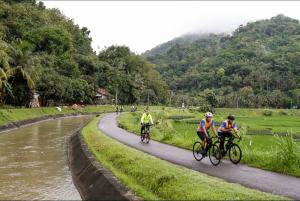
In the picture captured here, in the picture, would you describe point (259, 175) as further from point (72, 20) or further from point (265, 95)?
point (72, 20)

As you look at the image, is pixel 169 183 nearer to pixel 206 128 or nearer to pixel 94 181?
pixel 94 181

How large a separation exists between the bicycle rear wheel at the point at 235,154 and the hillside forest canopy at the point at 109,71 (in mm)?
32762

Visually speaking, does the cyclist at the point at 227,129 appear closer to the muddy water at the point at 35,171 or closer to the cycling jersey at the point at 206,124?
the cycling jersey at the point at 206,124

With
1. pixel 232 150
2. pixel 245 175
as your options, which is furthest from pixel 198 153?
pixel 245 175

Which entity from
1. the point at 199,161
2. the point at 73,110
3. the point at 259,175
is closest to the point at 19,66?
the point at 73,110

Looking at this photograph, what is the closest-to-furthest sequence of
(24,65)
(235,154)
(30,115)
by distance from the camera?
1. (235,154)
2. (30,115)
3. (24,65)

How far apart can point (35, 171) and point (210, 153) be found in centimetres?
781

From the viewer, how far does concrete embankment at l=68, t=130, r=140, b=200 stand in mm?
11625

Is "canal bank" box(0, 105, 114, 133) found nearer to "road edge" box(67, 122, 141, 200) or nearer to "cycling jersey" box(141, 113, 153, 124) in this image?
"cycling jersey" box(141, 113, 153, 124)

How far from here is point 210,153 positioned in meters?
16.7

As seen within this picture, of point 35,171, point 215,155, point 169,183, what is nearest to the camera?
point 169,183

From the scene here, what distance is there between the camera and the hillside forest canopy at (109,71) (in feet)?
190

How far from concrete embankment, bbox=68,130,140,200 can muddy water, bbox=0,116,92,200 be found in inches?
13.4

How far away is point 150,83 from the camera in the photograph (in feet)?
416
